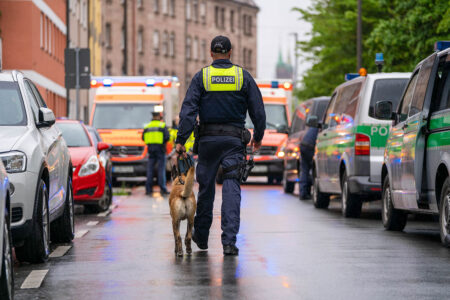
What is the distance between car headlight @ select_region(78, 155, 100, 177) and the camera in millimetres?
18016

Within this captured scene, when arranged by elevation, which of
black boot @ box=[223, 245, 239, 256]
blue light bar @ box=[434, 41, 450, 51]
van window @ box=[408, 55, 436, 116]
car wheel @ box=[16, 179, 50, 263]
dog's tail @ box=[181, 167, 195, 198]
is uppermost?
blue light bar @ box=[434, 41, 450, 51]

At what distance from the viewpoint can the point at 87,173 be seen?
18.1 meters

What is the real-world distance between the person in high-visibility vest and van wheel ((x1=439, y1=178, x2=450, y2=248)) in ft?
47.2

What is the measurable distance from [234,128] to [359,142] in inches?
198

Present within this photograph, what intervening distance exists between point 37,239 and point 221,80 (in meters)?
2.23

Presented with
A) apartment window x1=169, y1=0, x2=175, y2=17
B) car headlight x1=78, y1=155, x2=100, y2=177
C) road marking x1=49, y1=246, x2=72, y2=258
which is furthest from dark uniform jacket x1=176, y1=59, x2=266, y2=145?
apartment window x1=169, y1=0, x2=175, y2=17

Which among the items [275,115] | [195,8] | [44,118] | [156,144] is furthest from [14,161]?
[195,8]

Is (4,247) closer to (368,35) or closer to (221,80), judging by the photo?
(221,80)

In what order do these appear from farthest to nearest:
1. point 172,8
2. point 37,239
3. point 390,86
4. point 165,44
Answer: point 172,8, point 165,44, point 390,86, point 37,239

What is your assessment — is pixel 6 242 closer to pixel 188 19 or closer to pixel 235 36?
pixel 188 19

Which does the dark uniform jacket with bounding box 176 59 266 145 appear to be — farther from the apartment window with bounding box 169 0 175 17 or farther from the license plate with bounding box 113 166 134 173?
the apartment window with bounding box 169 0 175 17

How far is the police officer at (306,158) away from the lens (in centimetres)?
2225

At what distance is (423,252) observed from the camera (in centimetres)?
1102

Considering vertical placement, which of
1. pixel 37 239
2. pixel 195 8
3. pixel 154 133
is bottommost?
pixel 37 239
